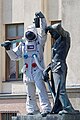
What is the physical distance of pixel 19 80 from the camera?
22.8m

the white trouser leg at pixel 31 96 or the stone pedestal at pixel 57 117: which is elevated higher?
the white trouser leg at pixel 31 96

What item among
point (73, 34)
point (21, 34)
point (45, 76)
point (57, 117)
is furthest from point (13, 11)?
point (57, 117)

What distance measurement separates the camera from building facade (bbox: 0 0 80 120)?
20.9 metres

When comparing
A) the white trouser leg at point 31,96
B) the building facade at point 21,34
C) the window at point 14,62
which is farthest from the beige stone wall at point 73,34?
the white trouser leg at point 31,96

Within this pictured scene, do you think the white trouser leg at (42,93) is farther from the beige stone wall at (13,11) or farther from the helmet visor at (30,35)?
the beige stone wall at (13,11)

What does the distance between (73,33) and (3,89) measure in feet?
11.5

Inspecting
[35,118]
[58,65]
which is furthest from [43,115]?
[58,65]

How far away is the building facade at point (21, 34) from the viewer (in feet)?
68.6

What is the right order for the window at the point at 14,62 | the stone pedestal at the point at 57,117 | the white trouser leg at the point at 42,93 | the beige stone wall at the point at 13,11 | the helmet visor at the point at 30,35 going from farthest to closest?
the window at the point at 14,62 < the beige stone wall at the point at 13,11 < the helmet visor at the point at 30,35 < the white trouser leg at the point at 42,93 < the stone pedestal at the point at 57,117

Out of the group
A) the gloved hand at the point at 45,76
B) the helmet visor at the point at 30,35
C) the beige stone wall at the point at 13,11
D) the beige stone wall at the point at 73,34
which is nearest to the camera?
the gloved hand at the point at 45,76

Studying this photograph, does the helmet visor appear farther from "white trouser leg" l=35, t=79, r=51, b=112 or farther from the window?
the window

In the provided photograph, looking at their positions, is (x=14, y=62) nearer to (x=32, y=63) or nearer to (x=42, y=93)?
(x=32, y=63)

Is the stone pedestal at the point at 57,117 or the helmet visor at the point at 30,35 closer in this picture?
the stone pedestal at the point at 57,117

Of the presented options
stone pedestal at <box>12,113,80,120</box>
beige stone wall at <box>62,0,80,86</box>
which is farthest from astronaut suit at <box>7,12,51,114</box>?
beige stone wall at <box>62,0,80,86</box>
